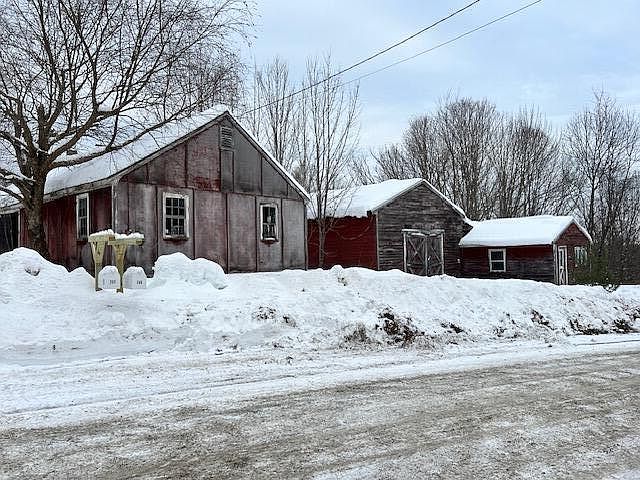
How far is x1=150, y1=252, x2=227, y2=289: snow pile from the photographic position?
12.5 meters

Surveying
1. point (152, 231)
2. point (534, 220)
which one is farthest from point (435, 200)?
point (152, 231)

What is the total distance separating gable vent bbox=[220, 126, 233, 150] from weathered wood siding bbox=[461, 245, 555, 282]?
1645 centimetres

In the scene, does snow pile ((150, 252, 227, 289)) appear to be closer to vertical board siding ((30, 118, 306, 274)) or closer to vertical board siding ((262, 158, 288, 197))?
vertical board siding ((30, 118, 306, 274))

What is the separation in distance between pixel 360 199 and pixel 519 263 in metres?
9.10

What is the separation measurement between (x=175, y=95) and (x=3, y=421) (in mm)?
Answer: 12203

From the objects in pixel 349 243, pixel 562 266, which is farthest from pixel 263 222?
pixel 562 266

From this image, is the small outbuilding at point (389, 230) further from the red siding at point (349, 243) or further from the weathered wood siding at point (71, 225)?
the weathered wood siding at point (71, 225)

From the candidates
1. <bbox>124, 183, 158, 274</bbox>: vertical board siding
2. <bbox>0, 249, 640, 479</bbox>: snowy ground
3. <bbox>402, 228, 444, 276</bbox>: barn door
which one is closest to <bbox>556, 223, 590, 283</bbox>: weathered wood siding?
<bbox>402, 228, 444, 276</bbox>: barn door

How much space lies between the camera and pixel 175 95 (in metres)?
16.7

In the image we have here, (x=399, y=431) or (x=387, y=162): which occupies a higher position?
(x=387, y=162)

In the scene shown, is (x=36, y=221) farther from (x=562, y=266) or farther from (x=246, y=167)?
(x=562, y=266)

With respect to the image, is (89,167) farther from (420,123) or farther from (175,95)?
(420,123)

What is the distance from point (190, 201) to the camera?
18656 mm

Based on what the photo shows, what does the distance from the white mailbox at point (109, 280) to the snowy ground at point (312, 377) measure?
332mm
